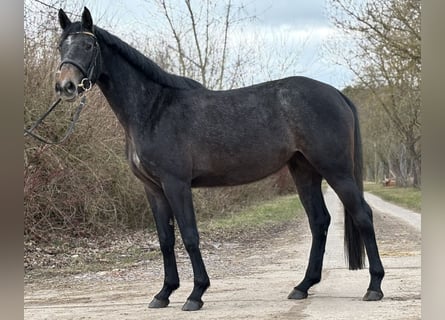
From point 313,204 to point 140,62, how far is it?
2.20 m

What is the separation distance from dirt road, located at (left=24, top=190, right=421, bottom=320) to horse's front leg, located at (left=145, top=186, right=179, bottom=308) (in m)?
0.13

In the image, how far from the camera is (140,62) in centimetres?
580

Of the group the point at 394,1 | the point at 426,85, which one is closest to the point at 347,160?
the point at 426,85

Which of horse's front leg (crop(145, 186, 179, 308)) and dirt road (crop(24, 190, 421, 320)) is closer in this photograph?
dirt road (crop(24, 190, 421, 320))

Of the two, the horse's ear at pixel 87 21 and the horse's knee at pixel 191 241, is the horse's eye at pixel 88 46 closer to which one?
the horse's ear at pixel 87 21

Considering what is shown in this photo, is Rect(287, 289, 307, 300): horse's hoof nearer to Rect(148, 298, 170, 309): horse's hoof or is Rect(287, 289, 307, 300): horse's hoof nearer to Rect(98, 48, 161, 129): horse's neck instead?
Rect(148, 298, 170, 309): horse's hoof

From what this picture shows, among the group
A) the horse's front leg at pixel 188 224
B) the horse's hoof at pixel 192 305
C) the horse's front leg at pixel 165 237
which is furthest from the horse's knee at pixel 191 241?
the horse's hoof at pixel 192 305

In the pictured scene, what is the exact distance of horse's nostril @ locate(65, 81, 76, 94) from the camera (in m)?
5.06

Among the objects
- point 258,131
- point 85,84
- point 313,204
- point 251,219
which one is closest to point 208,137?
point 258,131

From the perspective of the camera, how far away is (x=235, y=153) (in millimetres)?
5730

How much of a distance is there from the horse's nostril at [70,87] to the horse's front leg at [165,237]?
1240 mm

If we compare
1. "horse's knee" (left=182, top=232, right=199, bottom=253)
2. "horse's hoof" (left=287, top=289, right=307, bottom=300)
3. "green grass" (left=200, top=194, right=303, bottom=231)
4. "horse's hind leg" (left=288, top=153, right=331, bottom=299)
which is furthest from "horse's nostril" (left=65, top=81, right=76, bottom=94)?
"green grass" (left=200, top=194, right=303, bottom=231)

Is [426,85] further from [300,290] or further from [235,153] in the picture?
[300,290]

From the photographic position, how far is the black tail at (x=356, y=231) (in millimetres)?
5996
